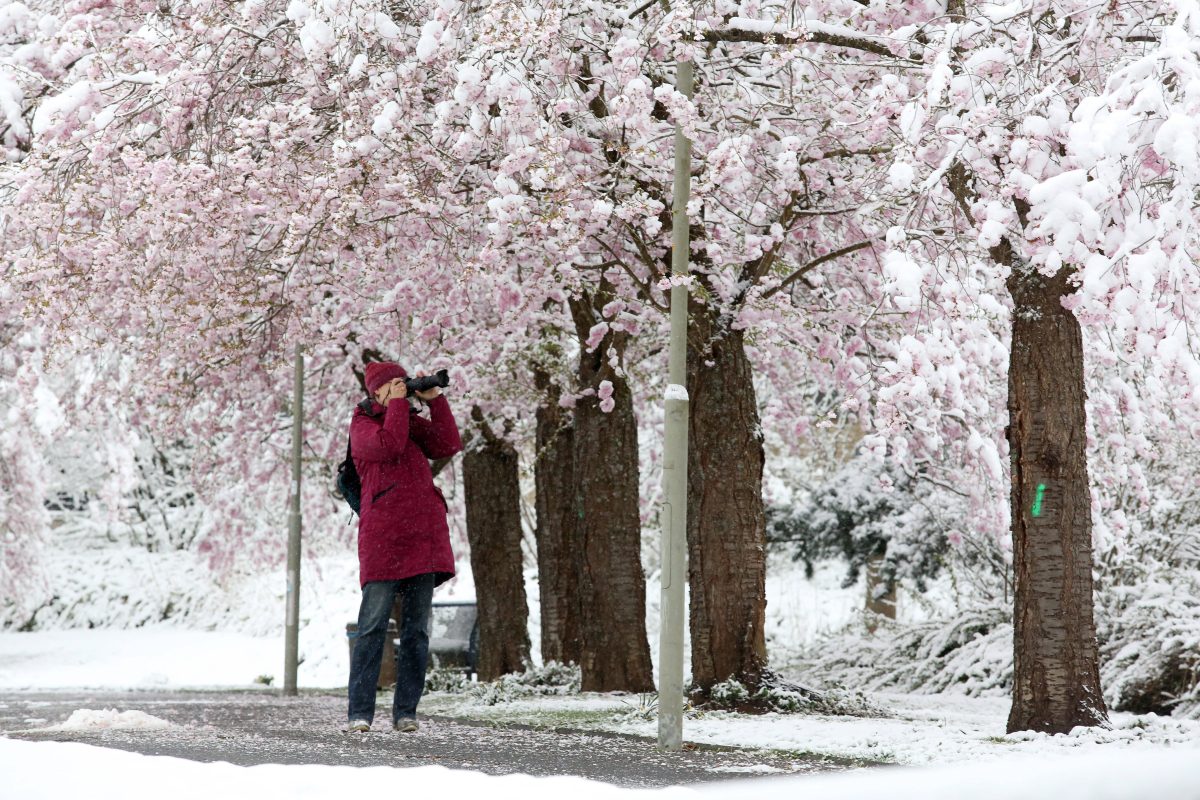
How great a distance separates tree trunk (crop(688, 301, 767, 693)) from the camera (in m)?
11.6

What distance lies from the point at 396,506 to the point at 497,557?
867cm

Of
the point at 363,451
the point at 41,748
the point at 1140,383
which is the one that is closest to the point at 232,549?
the point at 1140,383

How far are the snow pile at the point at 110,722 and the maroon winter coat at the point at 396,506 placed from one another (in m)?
1.69

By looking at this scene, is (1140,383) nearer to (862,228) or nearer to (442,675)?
(862,228)

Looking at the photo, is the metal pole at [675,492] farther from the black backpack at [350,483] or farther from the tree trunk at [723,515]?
the tree trunk at [723,515]

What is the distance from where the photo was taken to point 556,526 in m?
16.3

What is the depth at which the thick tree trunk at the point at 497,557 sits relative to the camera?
17.4 metres

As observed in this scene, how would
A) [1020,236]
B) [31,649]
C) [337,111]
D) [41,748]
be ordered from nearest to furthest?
[41,748], [1020,236], [337,111], [31,649]

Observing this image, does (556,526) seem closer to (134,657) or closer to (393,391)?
(393,391)

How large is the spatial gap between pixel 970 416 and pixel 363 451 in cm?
912

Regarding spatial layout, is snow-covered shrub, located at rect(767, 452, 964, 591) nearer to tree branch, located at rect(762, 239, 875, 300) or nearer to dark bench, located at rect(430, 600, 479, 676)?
dark bench, located at rect(430, 600, 479, 676)

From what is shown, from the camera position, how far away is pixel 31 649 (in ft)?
108

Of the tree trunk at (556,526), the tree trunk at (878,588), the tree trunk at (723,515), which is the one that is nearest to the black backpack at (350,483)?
the tree trunk at (723,515)

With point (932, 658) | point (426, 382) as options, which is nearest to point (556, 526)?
point (932, 658)
